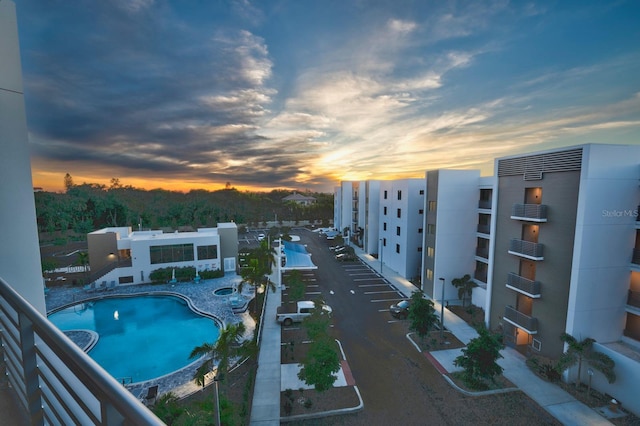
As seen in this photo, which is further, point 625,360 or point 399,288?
point 399,288

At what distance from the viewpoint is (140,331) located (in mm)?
19375

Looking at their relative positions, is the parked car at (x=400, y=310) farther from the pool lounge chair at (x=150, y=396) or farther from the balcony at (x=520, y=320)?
the pool lounge chair at (x=150, y=396)

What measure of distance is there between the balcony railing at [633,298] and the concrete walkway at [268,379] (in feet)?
51.5

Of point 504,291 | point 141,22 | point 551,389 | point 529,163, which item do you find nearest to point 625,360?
point 551,389

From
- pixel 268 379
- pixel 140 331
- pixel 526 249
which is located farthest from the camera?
pixel 140 331

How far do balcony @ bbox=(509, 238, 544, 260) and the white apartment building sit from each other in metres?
Result: 23.3

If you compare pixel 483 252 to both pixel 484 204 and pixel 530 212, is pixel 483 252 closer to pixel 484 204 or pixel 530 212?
pixel 484 204

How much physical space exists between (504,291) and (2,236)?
765 inches

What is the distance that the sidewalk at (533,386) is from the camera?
1091cm

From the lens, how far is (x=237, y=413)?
10.3 m

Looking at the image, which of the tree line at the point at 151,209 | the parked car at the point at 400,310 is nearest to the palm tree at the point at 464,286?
the parked car at the point at 400,310

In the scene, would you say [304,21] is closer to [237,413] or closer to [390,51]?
[390,51]

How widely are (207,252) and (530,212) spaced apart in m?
25.1

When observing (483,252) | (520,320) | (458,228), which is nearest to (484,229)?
(483,252)
